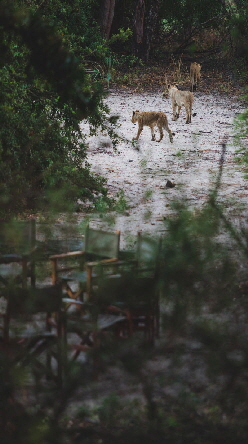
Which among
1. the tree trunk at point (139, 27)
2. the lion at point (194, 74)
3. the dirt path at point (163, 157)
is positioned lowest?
the dirt path at point (163, 157)

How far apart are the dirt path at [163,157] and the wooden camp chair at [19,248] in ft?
11.5

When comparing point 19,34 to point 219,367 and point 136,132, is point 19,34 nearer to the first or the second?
point 219,367

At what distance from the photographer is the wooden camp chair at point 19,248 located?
2861 mm

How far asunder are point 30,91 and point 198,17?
5.52m

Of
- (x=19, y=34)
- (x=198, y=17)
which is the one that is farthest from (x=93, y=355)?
(x=198, y=17)

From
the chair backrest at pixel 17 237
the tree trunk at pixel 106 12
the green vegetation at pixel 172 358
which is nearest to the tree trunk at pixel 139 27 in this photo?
the tree trunk at pixel 106 12

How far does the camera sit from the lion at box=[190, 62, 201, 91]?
20297 mm

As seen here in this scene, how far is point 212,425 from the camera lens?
2.14 m

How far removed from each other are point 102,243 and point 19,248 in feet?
2.39

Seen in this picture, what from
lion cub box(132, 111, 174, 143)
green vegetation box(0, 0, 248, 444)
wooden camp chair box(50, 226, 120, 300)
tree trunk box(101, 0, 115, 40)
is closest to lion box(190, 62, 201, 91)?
tree trunk box(101, 0, 115, 40)

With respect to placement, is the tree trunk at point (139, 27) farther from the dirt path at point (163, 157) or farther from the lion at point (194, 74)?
the dirt path at point (163, 157)

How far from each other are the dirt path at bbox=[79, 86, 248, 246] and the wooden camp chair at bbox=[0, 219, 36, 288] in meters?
3.50

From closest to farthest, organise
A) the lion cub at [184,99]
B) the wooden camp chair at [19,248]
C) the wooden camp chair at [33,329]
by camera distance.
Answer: the wooden camp chair at [33,329] < the wooden camp chair at [19,248] < the lion cub at [184,99]

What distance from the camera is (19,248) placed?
295 centimetres
